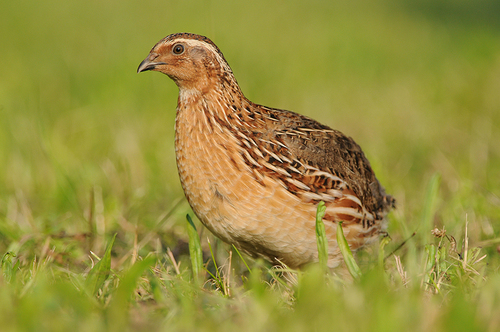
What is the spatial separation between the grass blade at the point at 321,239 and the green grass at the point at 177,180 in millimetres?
108

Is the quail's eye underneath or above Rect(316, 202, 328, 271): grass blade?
above

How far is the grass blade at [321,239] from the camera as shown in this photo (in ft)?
11.8

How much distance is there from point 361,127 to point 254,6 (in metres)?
10.9

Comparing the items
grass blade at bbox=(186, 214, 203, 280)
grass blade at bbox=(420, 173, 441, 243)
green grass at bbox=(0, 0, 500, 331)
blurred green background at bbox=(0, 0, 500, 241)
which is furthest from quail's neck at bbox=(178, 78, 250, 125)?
grass blade at bbox=(420, 173, 441, 243)

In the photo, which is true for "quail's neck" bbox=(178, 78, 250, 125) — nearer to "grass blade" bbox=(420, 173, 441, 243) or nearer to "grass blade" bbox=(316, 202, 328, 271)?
"grass blade" bbox=(316, 202, 328, 271)

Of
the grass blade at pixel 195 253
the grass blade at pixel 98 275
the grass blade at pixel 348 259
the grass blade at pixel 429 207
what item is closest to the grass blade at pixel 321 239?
the grass blade at pixel 348 259

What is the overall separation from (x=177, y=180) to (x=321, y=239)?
3213mm

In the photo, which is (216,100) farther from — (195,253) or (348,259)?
(348,259)

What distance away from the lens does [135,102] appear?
909cm

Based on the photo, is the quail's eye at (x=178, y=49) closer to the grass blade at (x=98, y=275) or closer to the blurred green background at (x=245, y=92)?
the blurred green background at (x=245, y=92)

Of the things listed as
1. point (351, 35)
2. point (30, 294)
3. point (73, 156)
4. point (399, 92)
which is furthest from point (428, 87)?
point (30, 294)

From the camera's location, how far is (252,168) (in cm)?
387

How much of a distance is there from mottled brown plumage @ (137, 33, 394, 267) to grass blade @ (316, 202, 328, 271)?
0.22 m

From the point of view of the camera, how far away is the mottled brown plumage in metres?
3.85
